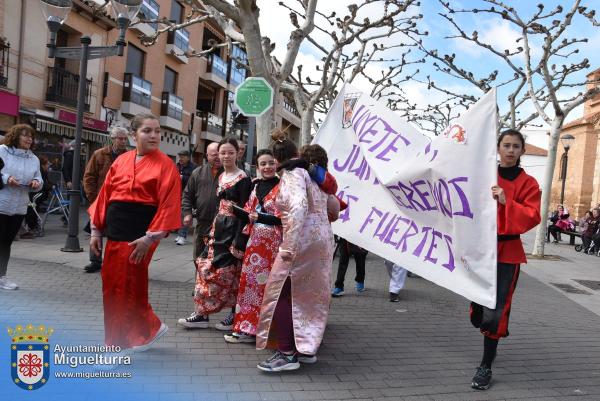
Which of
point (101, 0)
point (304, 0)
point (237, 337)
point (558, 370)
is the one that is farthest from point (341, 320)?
point (101, 0)

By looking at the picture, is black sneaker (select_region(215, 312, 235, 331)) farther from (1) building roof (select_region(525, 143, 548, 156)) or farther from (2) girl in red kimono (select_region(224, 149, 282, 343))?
(1) building roof (select_region(525, 143, 548, 156))

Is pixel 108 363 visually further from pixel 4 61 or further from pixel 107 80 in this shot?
pixel 107 80

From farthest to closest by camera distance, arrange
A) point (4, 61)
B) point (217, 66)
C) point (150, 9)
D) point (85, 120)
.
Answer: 1. point (217, 66)
2. point (150, 9)
3. point (85, 120)
4. point (4, 61)

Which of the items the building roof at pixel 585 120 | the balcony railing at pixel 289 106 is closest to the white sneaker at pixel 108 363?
the balcony railing at pixel 289 106

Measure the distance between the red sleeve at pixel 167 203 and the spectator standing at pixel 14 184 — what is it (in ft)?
8.41

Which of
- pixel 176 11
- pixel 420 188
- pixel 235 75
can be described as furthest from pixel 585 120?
pixel 420 188

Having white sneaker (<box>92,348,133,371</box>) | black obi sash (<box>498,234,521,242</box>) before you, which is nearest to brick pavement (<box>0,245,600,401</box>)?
white sneaker (<box>92,348,133,371</box>)

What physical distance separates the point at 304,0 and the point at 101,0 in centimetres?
1281

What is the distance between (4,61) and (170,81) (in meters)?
12.6

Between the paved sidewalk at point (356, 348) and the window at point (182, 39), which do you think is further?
the window at point (182, 39)

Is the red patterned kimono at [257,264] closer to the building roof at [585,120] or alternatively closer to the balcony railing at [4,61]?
the balcony railing at [4,61]

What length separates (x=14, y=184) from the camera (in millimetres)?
5348

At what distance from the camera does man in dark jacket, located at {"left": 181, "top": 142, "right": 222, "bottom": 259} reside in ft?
18.5

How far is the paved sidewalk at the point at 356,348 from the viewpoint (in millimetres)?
3537
